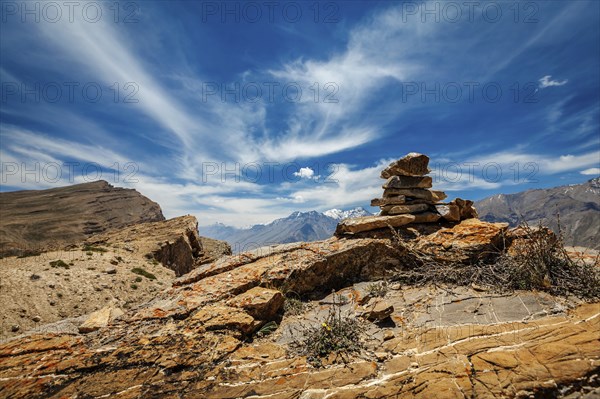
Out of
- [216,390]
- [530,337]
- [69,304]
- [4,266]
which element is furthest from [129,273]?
[530,337]

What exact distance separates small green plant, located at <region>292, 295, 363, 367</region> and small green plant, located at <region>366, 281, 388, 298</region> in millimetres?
2407

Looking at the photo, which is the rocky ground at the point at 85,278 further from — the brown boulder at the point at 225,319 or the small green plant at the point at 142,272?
the brown boulder at the point at 225,319

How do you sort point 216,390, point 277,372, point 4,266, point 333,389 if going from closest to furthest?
point 333,389
point 216,390
point 277,372
point 4,266

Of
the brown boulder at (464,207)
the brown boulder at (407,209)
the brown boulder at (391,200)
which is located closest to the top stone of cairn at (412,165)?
the brown boulder at (391,200)

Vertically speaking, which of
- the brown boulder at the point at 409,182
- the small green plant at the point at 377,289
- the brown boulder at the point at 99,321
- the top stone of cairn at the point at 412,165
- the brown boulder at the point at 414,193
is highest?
the top stone of cairn at the point at 412,165

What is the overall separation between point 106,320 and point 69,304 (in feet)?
61.4

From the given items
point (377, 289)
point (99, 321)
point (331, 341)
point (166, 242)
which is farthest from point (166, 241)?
point (331, 341)

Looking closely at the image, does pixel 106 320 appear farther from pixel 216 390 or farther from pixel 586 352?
pixel 586 352

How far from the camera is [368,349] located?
6.56m

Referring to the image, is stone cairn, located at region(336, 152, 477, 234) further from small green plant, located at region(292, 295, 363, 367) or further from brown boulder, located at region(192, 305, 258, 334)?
brown boulder, located at region(192, 305, 258, 334)

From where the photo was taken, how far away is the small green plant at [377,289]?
9.78 m

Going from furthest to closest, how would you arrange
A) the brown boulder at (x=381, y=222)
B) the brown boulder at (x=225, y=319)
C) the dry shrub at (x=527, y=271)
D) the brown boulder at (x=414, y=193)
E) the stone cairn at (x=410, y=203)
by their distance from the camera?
the brown boulder at (x=414, y=193)
the stone cairn at (x=410, y=203)
the brown boulder at (x=381, y=222)
the brown boulder at (x=225, y=319)
the dry shrub at (x=527, y=271)

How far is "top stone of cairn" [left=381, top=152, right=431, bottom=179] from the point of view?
13.5 metres

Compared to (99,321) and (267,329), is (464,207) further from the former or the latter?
(99,321)
